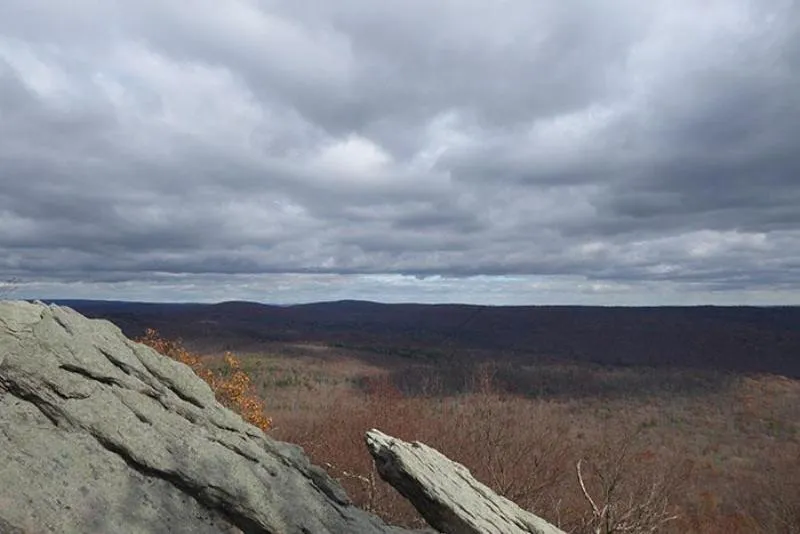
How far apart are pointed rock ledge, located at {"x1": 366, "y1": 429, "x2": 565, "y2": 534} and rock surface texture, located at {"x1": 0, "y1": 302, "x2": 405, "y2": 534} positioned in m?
0.80

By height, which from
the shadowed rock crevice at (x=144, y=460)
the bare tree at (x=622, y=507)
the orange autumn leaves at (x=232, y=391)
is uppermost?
the shadowed rock crevice at (x=144, y=460)

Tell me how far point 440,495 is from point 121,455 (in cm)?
515

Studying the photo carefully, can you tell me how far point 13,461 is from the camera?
857cm

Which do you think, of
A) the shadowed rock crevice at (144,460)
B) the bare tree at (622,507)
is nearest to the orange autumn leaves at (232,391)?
the bare tree at (622,507)

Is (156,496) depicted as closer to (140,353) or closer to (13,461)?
(13,461)

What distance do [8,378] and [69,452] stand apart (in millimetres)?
1490

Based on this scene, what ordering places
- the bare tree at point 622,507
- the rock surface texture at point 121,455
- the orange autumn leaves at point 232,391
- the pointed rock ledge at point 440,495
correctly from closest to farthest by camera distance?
the rock surface texture at point 121,455, the pointed rock ledge at point 440,495, the bare tree at point 622,507, the orange autumn leaves at point 232,391

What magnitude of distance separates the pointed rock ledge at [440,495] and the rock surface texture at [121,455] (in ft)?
2.62

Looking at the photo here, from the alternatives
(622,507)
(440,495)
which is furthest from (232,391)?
(440,495)

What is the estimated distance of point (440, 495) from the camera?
36.8 feet

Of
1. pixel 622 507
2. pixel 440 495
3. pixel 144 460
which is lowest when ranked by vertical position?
pixel 622 507

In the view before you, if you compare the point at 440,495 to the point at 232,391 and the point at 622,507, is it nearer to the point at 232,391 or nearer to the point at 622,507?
the point at 622,507

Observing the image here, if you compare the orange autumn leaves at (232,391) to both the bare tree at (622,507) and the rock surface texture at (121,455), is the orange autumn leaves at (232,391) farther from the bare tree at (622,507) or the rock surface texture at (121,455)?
the rock surface texture at (121,455)

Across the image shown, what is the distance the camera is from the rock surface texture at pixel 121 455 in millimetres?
8570
